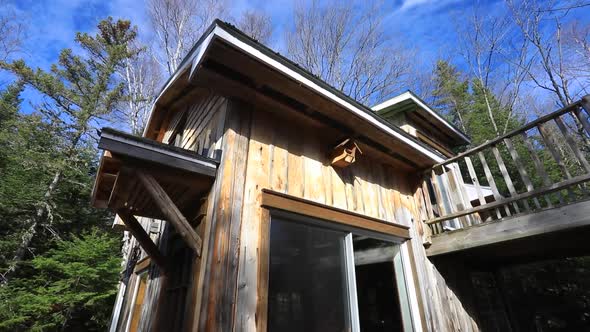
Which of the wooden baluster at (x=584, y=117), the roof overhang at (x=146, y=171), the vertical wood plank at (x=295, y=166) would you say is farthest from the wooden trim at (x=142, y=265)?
the wooden baluster at (x=584, y=117)

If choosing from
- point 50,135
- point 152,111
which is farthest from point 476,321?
point 50,135

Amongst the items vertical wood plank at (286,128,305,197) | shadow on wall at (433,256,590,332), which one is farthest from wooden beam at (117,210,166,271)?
shadow on wall at (433,256,590,332)

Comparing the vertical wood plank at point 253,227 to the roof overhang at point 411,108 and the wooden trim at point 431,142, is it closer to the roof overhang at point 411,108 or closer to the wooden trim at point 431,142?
the roof overhang at point 411,108

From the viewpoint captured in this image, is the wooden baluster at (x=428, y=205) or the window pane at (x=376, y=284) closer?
the window pane at (x=376, y=284)

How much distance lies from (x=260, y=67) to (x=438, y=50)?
45.2ft

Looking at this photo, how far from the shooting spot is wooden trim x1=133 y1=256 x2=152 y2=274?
3.92 metres

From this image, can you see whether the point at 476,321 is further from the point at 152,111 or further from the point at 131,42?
the point at 131,42

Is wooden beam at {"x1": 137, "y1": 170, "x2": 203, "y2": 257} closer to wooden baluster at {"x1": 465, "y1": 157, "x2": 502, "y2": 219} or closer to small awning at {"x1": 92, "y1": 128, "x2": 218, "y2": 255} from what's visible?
small awning at {"x1": 92, "y1": 128, "x2": 218, "y2": 255}

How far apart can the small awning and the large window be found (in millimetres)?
641

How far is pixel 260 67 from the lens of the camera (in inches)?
87.4

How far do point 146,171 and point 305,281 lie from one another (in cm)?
144

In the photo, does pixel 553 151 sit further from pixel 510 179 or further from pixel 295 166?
pixel 295 166

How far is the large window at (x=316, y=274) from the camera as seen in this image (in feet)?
7.02

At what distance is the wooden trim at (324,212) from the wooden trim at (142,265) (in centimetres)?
244
